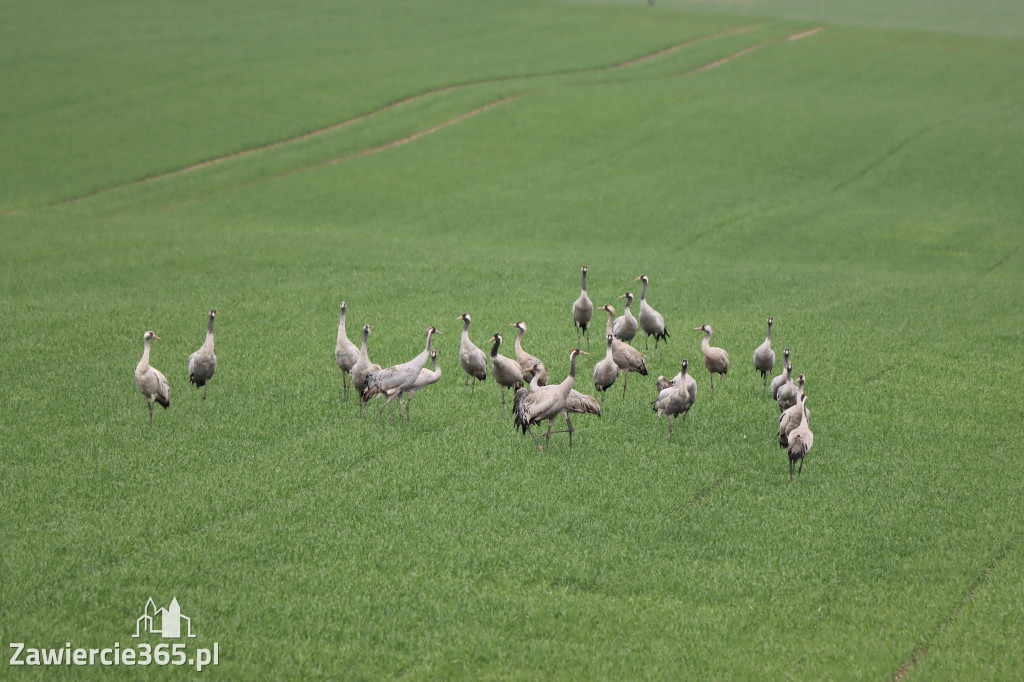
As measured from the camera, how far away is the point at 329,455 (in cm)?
1514

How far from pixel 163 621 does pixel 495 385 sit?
955cm

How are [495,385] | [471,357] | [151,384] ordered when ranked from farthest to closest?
[495,385] < [471,357] < [151,384]

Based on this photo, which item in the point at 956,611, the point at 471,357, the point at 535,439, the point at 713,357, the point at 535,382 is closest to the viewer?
the point at 956,611

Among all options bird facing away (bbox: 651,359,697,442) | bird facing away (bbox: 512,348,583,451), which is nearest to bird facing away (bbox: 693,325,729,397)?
bird facing away (bbox: 651,359,697,442)

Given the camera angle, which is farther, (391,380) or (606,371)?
(606,371)

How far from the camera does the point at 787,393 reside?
52.6 ft

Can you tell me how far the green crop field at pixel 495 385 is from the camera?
10.8 metres

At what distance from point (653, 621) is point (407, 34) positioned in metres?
66.4

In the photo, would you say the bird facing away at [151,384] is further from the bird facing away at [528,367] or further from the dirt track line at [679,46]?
the dirt track line at [679,46]

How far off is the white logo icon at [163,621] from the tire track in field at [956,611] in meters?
7.96

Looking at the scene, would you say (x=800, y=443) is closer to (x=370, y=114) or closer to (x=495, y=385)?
(x=495, y=385)

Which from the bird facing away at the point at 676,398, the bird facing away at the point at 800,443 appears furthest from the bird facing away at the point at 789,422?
the bird facing away at the point at 676,398

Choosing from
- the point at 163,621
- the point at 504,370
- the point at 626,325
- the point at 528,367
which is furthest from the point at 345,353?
the point at 163,621

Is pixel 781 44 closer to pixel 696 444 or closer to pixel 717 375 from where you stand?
pixel 717 375
